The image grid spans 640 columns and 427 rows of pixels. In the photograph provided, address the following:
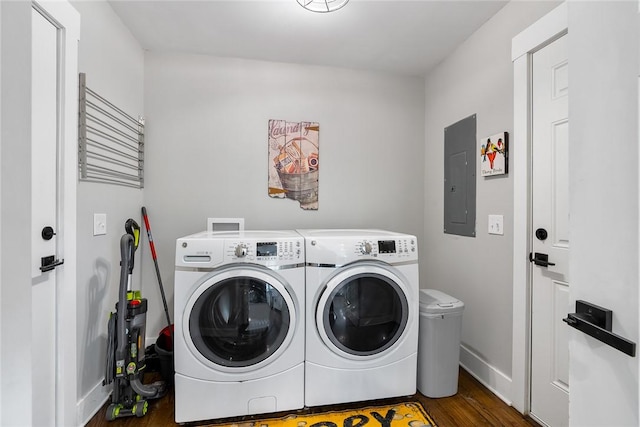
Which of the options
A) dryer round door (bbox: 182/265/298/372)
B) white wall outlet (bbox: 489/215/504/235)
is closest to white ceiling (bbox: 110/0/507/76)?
white wall outlet (bbox: 489/215/504/235)

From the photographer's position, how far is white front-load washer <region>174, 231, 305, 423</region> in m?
1.58

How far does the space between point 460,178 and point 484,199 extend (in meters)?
0.30

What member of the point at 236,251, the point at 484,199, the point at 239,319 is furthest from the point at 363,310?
the point at 484,199

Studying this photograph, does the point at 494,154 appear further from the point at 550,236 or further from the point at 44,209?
the point at 44,209

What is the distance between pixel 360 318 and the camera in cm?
174

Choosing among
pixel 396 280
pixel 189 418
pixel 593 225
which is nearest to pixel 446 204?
pixel 396 280

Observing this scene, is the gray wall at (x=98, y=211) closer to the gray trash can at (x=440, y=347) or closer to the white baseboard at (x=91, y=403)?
the white baseboard at (x=91, y=403)

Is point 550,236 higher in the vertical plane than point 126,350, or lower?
higher

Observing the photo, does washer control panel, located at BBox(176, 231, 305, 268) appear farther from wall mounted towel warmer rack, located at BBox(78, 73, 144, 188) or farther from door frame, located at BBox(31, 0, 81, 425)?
wall mounted towel warmer rack, located at BBox(78, 73, 144, 188)

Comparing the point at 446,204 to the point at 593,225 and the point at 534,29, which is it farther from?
the point at 593,225

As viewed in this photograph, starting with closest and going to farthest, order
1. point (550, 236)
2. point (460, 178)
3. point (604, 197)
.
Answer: point (604, 197)
point (550, 236)
point (460, 178)

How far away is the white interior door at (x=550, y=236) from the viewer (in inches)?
58.6

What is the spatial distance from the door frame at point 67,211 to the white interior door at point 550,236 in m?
2.41

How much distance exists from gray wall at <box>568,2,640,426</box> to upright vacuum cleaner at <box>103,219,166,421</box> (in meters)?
1.92
